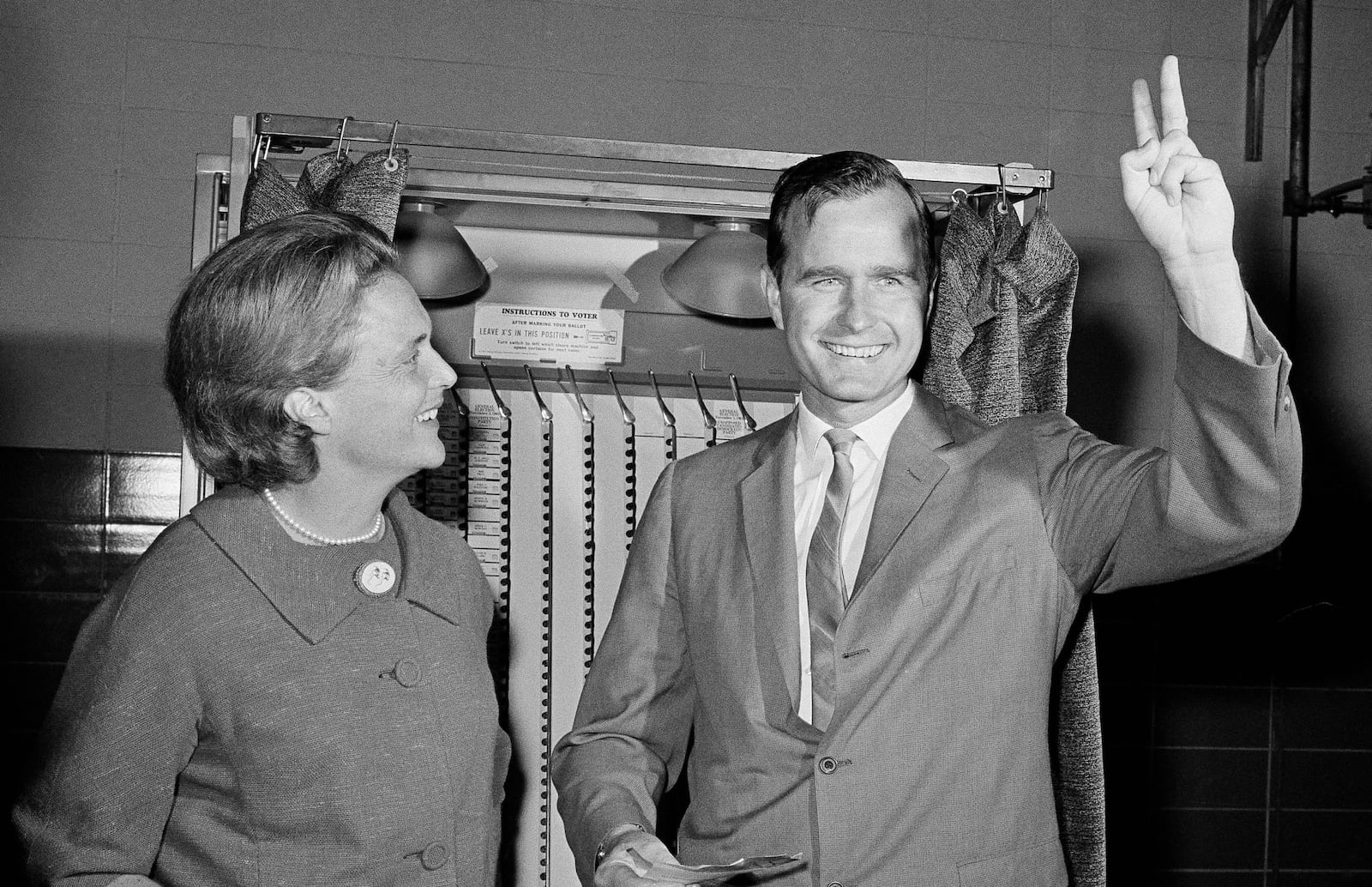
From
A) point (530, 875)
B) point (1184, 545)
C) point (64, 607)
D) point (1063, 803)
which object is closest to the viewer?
point (1184, 545)

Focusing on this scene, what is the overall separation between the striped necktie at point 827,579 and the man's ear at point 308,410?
0.65 meters

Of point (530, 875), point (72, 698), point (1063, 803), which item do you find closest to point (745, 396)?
point (530, 875)

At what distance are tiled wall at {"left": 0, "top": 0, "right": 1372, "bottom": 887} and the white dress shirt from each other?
2428 millimetres

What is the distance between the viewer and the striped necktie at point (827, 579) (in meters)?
1.63

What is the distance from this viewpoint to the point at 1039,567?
5.42 feet

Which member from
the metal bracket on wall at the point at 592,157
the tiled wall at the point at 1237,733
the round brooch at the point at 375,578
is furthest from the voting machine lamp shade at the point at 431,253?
the tiled wall at the point at 1237,733

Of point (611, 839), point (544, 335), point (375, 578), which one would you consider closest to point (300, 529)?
point (375, 578)

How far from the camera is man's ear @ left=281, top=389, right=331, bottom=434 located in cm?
164

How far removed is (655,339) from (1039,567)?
1689mm

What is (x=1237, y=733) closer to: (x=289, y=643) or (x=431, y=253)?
(x=431, y=253)

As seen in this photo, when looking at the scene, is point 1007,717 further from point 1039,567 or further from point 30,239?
point 30,239

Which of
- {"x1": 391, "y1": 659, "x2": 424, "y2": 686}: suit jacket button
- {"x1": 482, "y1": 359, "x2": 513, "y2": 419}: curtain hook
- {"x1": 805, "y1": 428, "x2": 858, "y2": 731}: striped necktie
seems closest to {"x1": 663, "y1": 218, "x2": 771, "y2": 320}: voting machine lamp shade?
{"x1": 482, "y1": 359, "x2": 513, "y2": 419}: curtain hook

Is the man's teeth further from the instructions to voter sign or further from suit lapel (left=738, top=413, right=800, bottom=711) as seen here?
the instructions to voter sign

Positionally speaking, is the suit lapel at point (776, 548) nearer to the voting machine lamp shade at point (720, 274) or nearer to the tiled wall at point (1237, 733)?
the voting machine lamp shade at point (720, 274)
